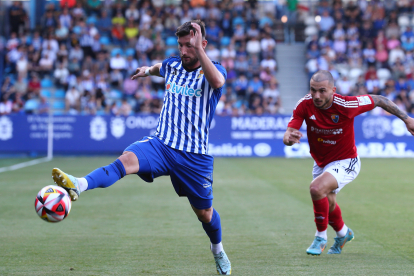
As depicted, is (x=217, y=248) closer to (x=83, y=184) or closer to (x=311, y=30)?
(x=83, y=184)

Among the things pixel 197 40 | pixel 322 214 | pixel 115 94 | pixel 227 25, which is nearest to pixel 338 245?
pixel 322 214

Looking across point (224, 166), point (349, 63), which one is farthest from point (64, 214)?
point (349, 63)

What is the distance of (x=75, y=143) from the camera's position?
776 inches

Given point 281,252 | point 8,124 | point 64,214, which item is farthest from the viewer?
point 8,124

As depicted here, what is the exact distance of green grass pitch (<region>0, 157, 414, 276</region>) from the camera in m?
5.01

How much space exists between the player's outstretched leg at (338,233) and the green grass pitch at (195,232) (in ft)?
0.33

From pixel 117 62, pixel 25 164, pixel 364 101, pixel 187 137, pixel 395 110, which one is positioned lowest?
pixel 25 164

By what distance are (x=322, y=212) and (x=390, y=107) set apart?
137 centimetres

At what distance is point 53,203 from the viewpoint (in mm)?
3912

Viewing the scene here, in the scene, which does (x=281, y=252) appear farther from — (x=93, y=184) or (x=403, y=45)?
(x=403, y=45)

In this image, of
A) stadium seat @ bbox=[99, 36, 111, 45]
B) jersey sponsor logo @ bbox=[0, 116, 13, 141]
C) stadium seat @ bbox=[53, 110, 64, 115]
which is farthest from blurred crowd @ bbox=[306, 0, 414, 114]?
jersey sponsor logo @ bbox=[0, 116, 13, 141]

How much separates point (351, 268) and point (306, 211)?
11.3 ft

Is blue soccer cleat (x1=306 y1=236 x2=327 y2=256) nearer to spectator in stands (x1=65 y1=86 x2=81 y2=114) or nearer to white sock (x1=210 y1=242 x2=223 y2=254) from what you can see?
white sock (x1=210 y1=242 x2=223 y2=254)

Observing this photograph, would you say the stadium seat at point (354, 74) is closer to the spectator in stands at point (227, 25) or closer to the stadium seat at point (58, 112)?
the spectator in stands at point (227, 25)
